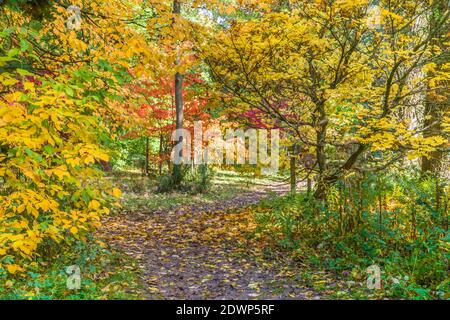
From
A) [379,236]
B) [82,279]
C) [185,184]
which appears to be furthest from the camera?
[185,184]

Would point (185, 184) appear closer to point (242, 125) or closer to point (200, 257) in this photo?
point (242, 125)

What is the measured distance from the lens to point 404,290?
432cm

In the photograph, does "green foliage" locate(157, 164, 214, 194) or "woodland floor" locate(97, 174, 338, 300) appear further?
"green foliage" locate(157, 164, 214, 194)

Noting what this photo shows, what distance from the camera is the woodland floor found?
5.02 metres

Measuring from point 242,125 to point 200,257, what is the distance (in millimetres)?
3111

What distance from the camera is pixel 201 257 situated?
6.60m

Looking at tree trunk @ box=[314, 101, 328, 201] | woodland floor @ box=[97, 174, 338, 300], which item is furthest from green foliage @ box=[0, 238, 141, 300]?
tree trunk @ box=[314, 101, 328, 201]

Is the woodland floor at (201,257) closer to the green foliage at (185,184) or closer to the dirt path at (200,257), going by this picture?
the dirt path at (200,257)

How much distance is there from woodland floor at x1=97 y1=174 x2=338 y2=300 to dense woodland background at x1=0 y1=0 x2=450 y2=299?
5 cm

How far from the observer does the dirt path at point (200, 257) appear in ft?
16.5

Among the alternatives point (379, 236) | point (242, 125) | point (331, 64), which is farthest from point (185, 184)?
point (379, 236)

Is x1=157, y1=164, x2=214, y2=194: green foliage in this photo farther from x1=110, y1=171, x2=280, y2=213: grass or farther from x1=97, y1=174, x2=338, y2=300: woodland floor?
x1=97, y1=174, x2=338, y2=300: woodland floor
